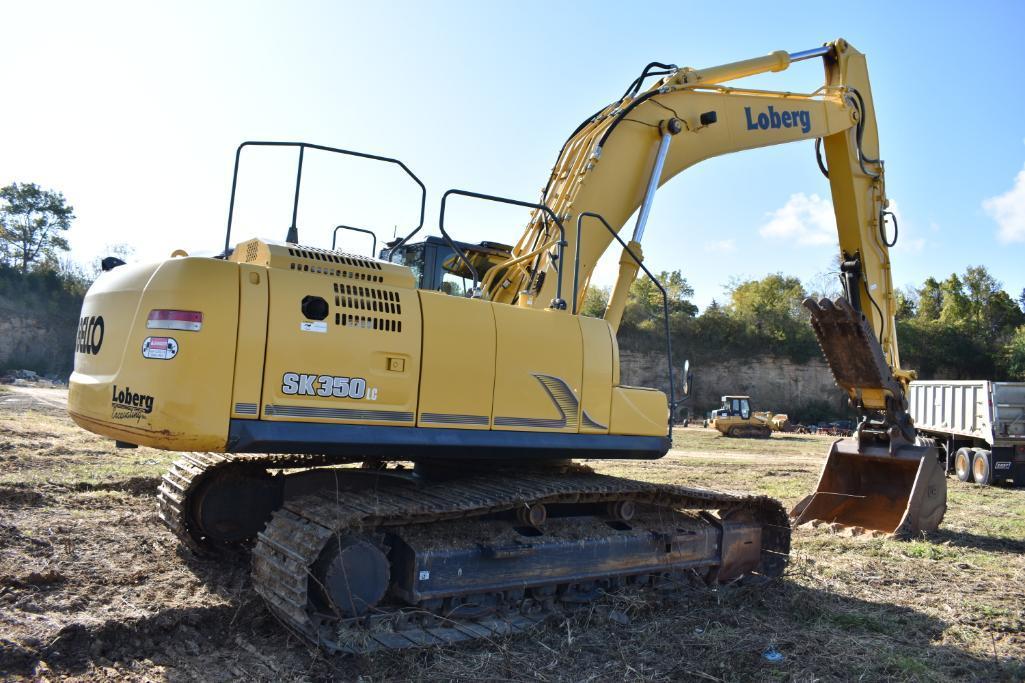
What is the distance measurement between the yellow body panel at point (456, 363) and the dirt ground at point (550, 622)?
54.7 inches

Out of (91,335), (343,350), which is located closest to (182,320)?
(343,350)

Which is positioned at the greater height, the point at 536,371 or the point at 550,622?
the point at 536,371

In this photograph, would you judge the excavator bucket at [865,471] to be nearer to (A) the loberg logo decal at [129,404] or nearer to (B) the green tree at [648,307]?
(A) the loberg logo decal at [129,404]

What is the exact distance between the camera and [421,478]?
19.5ft

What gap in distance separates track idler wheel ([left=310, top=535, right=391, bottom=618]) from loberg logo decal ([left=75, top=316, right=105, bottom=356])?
73.1 inches

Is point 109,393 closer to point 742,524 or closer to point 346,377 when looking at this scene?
point 346,377

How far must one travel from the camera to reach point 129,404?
4254 millimetres

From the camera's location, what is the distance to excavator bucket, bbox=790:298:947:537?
8.41 meters

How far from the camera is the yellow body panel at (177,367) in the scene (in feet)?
13.5

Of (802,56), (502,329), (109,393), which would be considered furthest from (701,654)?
(802,56)

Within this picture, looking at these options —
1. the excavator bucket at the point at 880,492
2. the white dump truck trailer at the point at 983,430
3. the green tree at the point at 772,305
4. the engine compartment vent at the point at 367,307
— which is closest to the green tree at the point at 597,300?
the green tree at the point at 772,305

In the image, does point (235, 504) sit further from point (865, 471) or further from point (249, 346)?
point (865, 471)

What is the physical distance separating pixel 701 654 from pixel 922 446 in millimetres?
5436

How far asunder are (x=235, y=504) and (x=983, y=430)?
633 inches
